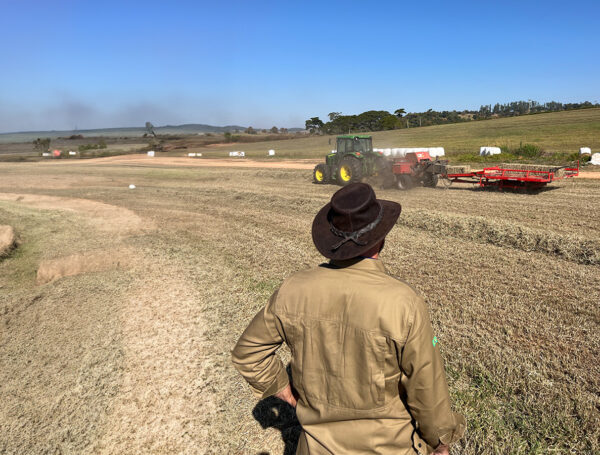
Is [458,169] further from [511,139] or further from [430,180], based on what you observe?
[511,139]

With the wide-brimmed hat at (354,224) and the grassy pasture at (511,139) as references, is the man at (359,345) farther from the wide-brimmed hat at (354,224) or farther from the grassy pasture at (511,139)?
the grassy pasture at (511,139)

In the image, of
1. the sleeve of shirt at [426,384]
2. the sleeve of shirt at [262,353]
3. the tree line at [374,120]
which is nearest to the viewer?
the sleeve of shirt at [426,384]

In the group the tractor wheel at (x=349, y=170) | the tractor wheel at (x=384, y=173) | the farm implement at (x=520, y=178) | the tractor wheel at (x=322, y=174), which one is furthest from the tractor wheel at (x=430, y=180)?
the tractor wheel at (x=322, y=174)

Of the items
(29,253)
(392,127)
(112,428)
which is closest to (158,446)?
(112,428)

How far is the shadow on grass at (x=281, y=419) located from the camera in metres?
3.40

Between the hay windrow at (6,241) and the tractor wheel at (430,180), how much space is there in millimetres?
13840

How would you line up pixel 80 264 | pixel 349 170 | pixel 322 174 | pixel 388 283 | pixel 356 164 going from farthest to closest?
pixel 322 174 < pixel 349 170 < pixel 356 164 < pixel 80 264 < pixel 388 283

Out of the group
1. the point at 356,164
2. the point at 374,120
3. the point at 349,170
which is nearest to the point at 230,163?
the point at 349,170

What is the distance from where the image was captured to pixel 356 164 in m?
15.8

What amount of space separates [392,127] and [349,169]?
73148 millimetres

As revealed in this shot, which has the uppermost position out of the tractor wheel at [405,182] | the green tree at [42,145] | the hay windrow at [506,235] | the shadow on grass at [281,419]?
the green tree at [42,145]

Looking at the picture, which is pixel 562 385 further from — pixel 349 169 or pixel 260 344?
pixel 349 169

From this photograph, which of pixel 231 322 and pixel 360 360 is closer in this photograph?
pixel 360 360

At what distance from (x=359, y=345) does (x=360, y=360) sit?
0.24 ft
